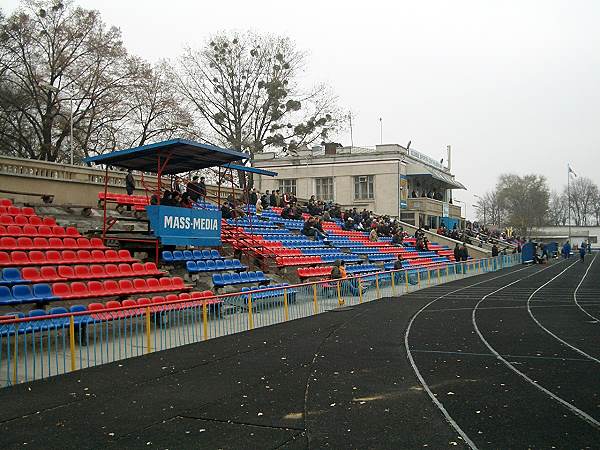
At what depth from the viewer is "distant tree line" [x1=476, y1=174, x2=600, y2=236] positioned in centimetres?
9919

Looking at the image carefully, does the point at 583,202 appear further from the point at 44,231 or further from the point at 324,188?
the point at 44,231

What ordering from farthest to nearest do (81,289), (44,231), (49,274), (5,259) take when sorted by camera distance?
(44,231) < (49,274) < (5,259) < (81,289)

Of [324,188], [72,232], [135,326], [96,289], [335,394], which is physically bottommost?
[335,394]

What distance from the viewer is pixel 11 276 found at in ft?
40.4

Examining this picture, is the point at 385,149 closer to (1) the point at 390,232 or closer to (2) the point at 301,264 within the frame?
(1) the point at 390,232

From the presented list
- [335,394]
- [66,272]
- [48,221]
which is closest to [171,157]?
[48,221]

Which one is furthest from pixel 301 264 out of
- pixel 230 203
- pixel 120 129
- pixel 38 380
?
pixel 120 129

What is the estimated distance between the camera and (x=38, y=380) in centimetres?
888

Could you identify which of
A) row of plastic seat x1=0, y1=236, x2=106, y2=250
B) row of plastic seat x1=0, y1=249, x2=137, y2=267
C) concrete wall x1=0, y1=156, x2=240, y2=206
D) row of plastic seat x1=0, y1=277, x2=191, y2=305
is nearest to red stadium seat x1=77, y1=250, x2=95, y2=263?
row of plastic seat x1=0, y1=249, x2=137, y2=267

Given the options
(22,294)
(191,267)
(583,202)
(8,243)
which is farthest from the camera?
(583,202)

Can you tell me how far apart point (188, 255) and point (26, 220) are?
509 centimetres

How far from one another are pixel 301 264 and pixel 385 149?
28.7m

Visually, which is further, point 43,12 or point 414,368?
point 43,12

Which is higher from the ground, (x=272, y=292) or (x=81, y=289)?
(x=81, y=289)
